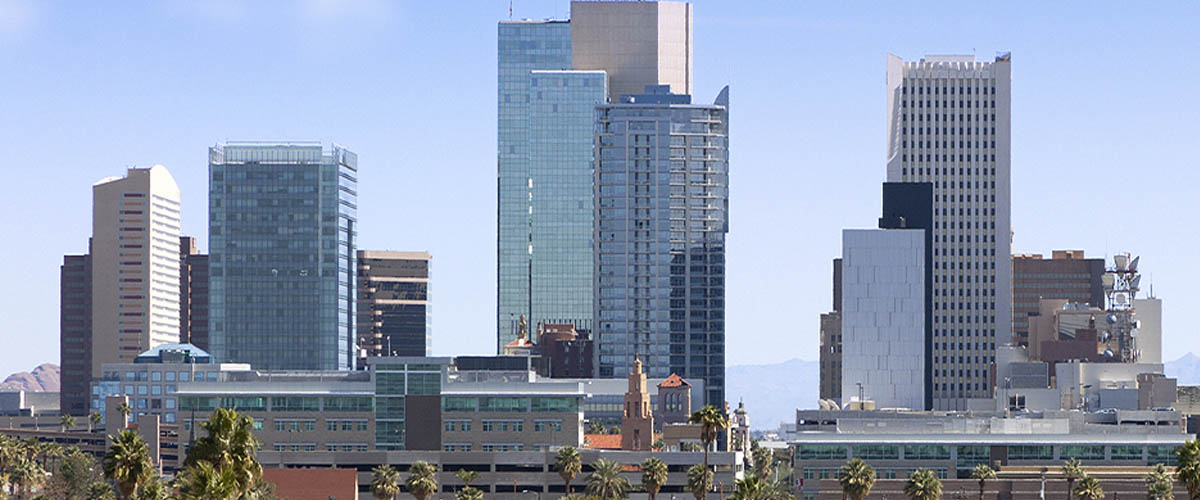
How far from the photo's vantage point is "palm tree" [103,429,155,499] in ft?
538

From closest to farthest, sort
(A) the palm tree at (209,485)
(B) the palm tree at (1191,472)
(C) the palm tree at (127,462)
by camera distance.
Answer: (A) the palm tree at (209,485) → (C) the palm tree at (127,462) → (B) the palm tree at (1191,472)

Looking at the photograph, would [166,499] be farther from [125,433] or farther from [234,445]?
[234,445]

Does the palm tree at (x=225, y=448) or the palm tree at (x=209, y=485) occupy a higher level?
the palm tree at (x=225, y=448)

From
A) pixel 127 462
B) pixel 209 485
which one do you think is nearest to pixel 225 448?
pixel 209 485

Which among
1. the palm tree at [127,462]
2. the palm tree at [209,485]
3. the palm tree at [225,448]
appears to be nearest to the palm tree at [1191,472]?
the palm tree at [225,448]

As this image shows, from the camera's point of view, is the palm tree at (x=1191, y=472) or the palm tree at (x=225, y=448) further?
the palm tree at (x=1191, y=472)

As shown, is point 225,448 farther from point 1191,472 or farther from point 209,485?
point 1191,472

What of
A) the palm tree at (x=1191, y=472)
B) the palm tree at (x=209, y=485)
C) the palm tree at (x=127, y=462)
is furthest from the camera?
the palm tree at (x=1191, y=472)

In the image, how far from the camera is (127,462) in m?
164

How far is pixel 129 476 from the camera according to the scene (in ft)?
541

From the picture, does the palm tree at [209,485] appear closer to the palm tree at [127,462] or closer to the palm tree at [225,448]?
the palm tree at [225,448]

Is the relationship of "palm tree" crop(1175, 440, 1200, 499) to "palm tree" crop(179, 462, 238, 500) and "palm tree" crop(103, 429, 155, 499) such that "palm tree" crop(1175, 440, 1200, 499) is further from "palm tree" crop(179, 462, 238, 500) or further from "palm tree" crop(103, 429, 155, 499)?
"palm tree" crop(179, 462, 238, 500)

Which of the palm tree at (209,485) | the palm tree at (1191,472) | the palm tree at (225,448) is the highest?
the palm tree at (225,448)

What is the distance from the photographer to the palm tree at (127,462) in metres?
164
